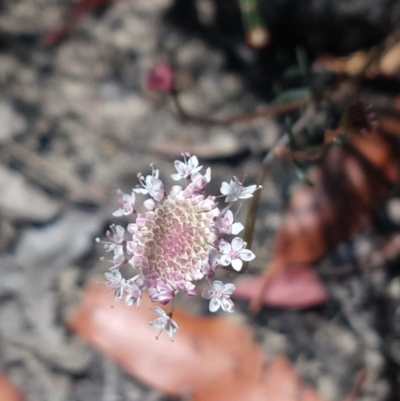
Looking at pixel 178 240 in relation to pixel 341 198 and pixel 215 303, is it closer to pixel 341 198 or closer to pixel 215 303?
pixel 215 303

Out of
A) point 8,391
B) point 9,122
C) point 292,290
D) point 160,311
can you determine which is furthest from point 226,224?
point 9,122

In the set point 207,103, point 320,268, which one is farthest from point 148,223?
point 207,103

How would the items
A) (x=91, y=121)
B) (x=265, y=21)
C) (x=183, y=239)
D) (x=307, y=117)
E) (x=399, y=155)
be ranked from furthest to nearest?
(x=91, y=121)
(x=265, y=21)
(x=399, y=155)
(x=307, y=117)
(x=183, y=239)

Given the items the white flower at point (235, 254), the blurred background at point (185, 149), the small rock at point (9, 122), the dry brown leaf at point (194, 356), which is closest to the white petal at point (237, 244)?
the white flower at point (235, 254)

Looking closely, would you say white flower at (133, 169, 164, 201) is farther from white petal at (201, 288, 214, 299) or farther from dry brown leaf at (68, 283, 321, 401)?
dry brown leaf at (68, 283, 321, 401)

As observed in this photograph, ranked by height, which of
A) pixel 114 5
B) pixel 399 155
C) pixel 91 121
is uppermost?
pixel 114 5

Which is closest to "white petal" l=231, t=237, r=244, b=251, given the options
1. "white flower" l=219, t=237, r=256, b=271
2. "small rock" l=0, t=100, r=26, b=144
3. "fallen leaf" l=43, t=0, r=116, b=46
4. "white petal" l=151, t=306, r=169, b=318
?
"white flower" l=219, t=237, r=256, b=271

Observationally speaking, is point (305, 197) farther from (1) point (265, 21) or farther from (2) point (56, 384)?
(2) point (56, 384)
